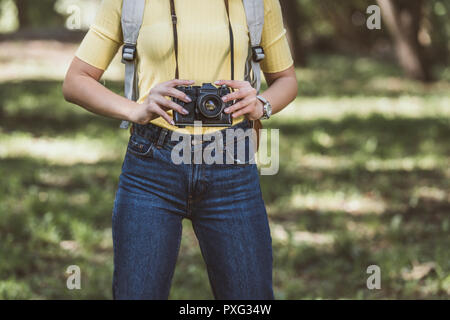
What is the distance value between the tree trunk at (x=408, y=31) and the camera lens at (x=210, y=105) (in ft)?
39.6

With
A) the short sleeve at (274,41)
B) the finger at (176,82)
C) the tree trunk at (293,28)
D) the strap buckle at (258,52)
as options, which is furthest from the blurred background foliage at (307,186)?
the tree trunk at (293,28)

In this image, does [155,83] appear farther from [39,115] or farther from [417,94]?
[417,94]

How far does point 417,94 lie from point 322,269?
8.52 metres

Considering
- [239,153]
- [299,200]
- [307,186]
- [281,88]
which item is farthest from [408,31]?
[239,153]

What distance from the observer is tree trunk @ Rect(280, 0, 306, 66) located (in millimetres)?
17016

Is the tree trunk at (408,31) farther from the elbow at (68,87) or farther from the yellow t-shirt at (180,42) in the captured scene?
the elbow at (68,87)

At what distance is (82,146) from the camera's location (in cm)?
870

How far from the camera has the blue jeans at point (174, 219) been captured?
2.21 m

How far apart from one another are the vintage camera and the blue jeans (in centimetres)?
9

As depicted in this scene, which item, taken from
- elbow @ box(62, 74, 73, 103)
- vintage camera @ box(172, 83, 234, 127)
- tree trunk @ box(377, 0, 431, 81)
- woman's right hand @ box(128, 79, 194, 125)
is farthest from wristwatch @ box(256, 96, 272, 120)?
tree trunk @ box(377, 0, 431, 81)

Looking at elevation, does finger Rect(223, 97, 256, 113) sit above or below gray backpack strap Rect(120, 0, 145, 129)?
below

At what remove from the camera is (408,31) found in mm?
13867

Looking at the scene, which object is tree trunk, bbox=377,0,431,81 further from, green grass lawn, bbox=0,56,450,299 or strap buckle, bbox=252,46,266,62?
strap buckle, bbox=252,46,266,62

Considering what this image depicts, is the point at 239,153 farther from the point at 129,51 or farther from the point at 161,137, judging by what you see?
the point at 129,51
